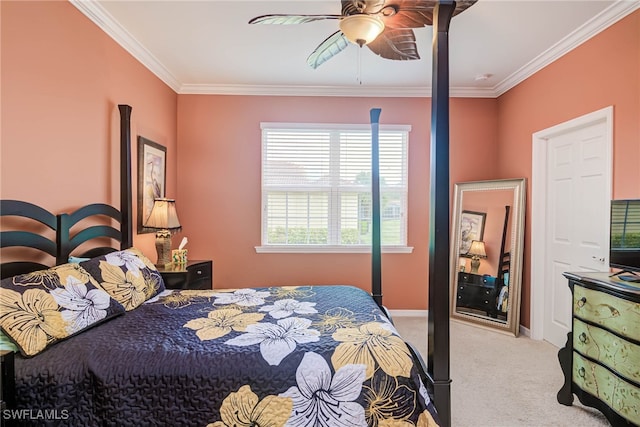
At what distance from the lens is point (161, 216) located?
3.04 metres

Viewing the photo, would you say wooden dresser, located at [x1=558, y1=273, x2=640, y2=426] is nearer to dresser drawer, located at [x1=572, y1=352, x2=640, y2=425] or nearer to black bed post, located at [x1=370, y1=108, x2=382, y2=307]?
dresser drawer, located at [x1=572, y1=352, x2=640, y2=425]

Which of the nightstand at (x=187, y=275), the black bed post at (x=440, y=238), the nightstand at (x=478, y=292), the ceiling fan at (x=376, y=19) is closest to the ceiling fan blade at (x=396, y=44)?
the ceiling fan at (x=376, y=19)

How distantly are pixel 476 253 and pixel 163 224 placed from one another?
129 inches

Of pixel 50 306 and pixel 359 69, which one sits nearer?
pixel 50 306

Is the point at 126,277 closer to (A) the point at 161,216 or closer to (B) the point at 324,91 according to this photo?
(A) the point at 161,216

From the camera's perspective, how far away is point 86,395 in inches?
52.1

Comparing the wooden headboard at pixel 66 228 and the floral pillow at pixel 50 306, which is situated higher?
the wooden headboard at pixel 66 228

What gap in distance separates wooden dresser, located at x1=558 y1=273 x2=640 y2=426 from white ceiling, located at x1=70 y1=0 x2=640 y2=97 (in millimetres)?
1905

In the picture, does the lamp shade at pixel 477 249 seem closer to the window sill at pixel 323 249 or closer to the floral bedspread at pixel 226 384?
Answer: the window sill at pixel 323 249

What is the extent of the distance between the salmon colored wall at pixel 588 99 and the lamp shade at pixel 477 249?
16.4 inches

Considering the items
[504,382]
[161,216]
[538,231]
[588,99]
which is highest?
[588,99]

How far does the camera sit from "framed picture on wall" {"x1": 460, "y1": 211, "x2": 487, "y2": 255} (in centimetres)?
378

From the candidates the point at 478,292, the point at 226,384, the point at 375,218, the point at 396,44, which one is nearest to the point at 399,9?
the point at 396,44

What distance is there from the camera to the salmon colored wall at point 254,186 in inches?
156
